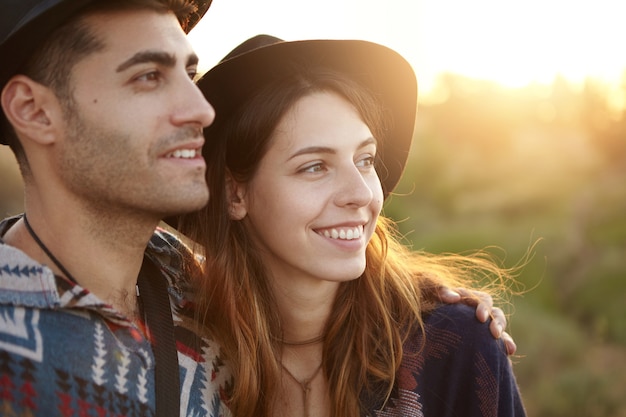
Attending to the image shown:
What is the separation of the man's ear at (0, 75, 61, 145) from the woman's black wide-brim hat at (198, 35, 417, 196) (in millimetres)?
755

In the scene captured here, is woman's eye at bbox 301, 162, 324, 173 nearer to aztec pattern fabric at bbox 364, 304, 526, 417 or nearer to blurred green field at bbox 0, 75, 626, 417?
aztec pattern fabric at bbox 364, 304, 526, 417

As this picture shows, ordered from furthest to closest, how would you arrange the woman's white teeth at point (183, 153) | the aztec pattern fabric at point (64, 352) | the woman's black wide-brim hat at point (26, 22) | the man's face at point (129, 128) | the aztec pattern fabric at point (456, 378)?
the aztec pattern fabric at point (456, 378) < the woman's white teeth at point (183, 153) < the man's face at point (129, 128) < the woman's black wide-brim hat at point (26, 22) < the aztec pattern fabric at point (64, 352)

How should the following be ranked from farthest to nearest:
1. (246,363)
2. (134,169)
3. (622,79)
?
(622,79), (246,363), (134,169)

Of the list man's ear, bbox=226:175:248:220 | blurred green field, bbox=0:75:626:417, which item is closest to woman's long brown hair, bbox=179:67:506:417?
man's ear, bbox=226:175:248:220

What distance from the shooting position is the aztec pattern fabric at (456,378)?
10.3 feet

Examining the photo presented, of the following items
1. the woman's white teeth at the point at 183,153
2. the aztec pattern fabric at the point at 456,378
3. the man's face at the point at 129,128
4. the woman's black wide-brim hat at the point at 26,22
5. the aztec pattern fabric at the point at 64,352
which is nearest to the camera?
the aztec pattern fabric at the point at 64,352

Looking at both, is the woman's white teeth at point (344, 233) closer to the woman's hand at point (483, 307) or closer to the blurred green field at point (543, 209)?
the woman's hand at point (483, 307)

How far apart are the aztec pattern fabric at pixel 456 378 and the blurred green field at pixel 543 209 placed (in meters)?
0.55

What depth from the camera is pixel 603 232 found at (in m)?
13.6

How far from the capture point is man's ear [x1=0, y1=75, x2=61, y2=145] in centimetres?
280

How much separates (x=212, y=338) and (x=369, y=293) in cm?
76

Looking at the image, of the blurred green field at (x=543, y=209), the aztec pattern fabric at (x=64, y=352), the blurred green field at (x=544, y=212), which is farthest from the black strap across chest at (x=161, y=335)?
the blurred green field at (x=543, y=209)

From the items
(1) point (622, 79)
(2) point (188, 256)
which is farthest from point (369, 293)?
(1) point (622, 79)

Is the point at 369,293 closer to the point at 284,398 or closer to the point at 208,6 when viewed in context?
the point at 284,398
